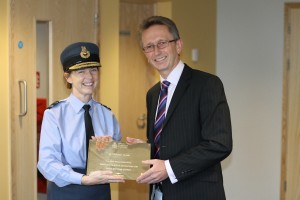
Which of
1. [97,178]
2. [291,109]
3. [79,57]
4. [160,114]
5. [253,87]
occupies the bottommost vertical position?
[97,178]

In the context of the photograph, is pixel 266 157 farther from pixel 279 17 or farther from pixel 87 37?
pixel 87 37

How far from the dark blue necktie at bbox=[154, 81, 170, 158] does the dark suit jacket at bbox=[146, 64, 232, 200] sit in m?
0.05

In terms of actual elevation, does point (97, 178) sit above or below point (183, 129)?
below

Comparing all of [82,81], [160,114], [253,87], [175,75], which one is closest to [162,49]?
[175,75]

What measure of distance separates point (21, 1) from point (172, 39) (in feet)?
5.21

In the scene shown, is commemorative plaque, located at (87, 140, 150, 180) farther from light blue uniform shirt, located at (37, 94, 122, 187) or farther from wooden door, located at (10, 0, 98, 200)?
wooden door, located at (10, 0, 98, 200)

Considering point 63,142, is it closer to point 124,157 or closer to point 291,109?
point 124,157

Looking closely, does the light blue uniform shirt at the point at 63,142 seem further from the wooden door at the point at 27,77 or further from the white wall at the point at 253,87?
the white wall at the point at 253,87

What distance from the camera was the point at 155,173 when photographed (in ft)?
6.07

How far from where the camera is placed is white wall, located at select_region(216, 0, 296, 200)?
461 centimetres

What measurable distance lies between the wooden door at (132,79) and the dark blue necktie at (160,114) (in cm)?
230

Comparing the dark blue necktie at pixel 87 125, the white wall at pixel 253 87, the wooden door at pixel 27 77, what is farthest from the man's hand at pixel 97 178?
the white wall at pixel 253 87

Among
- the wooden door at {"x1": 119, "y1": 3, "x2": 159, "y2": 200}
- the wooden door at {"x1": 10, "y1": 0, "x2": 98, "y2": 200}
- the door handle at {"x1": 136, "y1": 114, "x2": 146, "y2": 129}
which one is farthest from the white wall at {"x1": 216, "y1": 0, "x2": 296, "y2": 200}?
the wooden door at {"x1": 10, "y1": 0, "x2": 98, "y2": 200}

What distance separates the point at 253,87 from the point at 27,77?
8.33 ft
